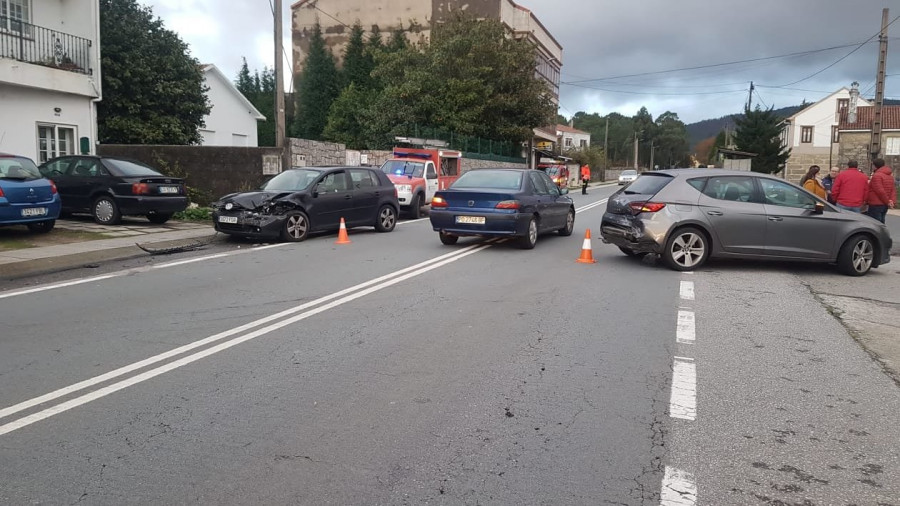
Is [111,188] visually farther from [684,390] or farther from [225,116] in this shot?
[225,116]

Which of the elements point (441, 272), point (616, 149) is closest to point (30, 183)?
point (441, 272)

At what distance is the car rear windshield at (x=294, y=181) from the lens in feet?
44.5

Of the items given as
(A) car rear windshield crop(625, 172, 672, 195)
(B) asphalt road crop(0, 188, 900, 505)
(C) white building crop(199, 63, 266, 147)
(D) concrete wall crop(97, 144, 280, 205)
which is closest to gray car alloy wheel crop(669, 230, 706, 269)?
(A) car rear windshield crop(625, 172, 672, 195)

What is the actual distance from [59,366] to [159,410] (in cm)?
146

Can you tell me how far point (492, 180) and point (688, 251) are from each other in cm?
394

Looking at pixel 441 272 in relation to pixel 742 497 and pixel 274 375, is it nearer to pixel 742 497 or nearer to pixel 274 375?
pixel 274 375

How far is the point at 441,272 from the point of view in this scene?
9.87 m

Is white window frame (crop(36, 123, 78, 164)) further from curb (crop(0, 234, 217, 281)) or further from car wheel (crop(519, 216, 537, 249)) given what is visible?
car wheel (crop(519, 216, 537, 249))

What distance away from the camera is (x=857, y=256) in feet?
34.0

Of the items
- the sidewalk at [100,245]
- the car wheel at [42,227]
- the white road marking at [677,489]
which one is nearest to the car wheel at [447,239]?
the sidewalk at [100,245]

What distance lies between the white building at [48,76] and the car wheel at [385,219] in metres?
10.1

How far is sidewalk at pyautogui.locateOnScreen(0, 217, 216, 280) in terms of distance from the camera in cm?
984

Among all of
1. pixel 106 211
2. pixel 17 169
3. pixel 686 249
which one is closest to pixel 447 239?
pixel 686 249

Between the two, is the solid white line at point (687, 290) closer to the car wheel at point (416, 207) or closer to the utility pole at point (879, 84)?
the car wheel at point (416, 207)
